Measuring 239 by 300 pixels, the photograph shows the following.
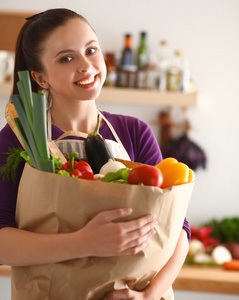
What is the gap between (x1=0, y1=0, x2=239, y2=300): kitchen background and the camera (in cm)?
316

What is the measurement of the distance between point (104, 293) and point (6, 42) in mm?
2391

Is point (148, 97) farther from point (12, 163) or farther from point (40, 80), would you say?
point (12, 163)

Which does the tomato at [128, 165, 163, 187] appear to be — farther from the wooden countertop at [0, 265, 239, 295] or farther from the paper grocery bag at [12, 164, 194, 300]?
the wooden countertop at [0, 265, 239, 295]

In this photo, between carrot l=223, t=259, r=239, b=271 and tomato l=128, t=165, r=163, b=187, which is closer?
tomato l=128, t=165, r=163, b=187

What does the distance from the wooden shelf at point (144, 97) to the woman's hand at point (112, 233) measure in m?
2.18

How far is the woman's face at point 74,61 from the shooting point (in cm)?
110

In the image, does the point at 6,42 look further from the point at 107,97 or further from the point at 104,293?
the point at 104,293

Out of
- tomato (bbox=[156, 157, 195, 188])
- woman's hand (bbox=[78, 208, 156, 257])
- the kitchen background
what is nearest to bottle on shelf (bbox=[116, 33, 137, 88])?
the kitchen background

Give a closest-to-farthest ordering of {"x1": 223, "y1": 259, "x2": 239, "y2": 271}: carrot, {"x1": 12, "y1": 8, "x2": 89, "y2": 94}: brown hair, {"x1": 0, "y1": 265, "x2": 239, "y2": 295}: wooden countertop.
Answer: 1. {"x1": 12, "y1": 8, "x2": 89, "y2": 94}: brown hair
2. {"x1": 0, "y1": 265, "x2": 239, "y2": 295}: wooden countertop
3. {"x1": 223, "y1": 259, "x2": 239, "y2": 271}: carrot

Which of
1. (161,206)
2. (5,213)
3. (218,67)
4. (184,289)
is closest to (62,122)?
(5,213)

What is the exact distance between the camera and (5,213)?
1020 millimetres

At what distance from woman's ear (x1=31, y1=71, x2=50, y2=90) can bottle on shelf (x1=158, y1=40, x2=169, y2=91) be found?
1.91 meters

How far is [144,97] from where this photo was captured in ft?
9.92

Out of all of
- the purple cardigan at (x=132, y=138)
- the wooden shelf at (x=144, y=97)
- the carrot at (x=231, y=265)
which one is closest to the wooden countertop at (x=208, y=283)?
the carrot at (x=231, y=265)
